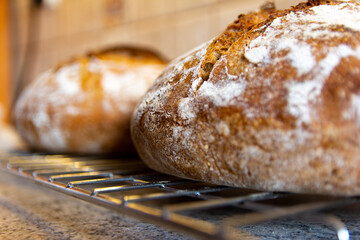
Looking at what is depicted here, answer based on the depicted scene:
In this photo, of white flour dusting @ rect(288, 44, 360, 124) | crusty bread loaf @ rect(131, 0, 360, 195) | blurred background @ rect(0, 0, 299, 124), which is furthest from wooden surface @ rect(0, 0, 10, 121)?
white flour dusting @ rect(288, 44, 360, 124)

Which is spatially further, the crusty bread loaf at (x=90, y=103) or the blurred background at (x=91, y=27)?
the blurred background at (x=91, y=27)

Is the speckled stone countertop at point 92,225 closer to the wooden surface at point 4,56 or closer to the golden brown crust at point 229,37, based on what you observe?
the golden brown crust at point 229,37

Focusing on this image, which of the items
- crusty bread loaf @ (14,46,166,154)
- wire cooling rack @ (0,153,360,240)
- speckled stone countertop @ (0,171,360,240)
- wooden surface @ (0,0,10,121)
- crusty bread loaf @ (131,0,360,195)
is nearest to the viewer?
wire cooling rack @ (0,153,360,240)

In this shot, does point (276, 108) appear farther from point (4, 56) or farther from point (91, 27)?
point (4, 56)

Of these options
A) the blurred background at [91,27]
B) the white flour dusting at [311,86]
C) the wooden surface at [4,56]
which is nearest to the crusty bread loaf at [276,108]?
Result: the white flour dusting at [311,86]

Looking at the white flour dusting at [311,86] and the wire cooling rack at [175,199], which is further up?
the white flour dusting at [311,86]

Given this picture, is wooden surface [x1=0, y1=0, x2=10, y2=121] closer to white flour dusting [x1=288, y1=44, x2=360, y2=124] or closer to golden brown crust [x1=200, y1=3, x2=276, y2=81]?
golden brown crust [x1=200, y1=3, x2=276, y2=81]

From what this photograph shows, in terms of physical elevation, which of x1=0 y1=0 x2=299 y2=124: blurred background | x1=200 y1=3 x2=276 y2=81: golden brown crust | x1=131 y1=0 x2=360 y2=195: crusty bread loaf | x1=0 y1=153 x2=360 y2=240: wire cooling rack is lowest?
x1=0 y1=153 x2=360 y2=240: wire cooling rack

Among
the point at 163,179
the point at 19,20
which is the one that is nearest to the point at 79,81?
the point at 163,179
